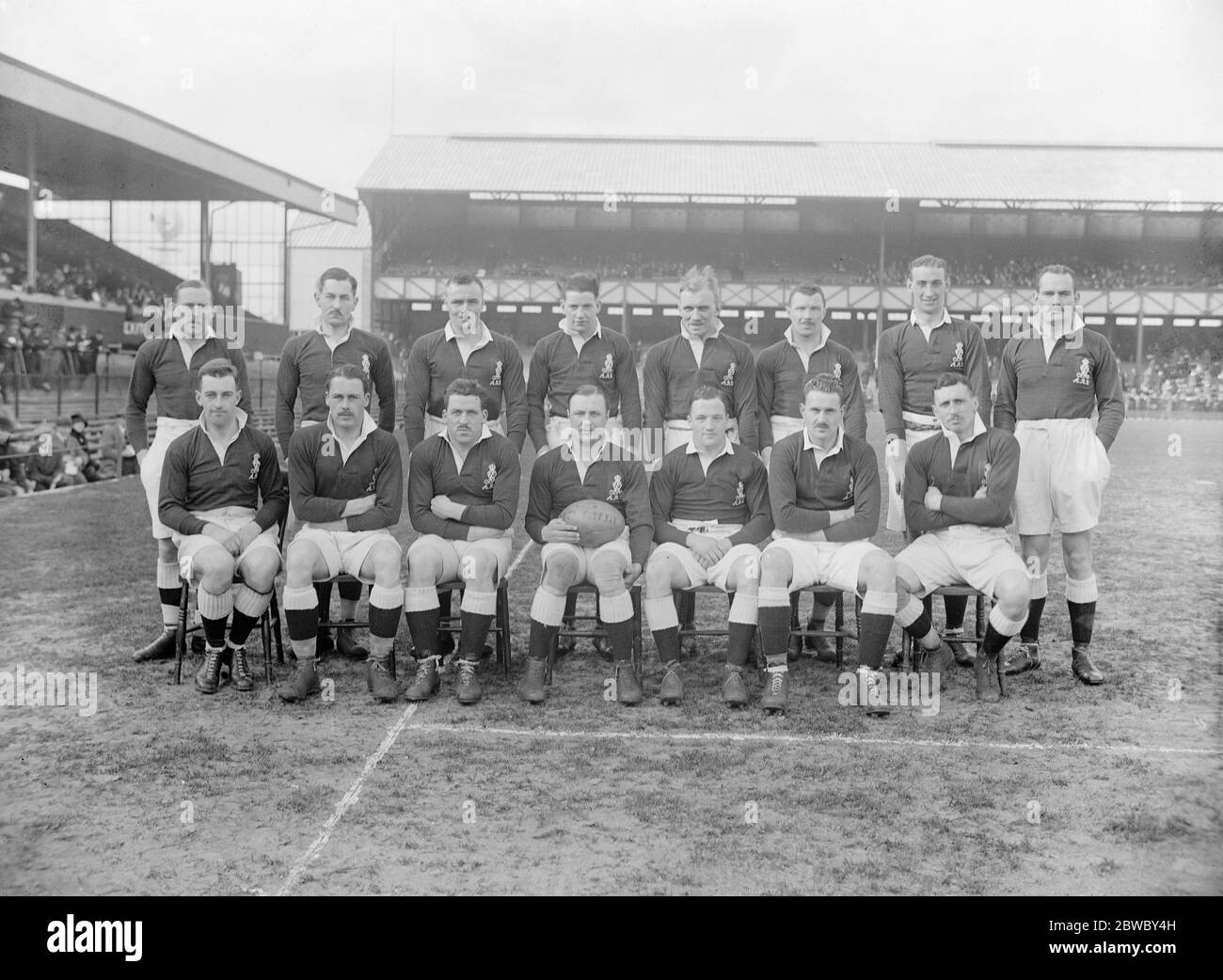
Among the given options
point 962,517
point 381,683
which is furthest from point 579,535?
point 962,517

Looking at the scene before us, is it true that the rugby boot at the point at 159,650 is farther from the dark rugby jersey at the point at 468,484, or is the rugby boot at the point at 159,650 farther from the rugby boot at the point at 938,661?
the rugby boot at the point at 938,661

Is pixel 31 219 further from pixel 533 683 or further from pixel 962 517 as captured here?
pixel 962 517

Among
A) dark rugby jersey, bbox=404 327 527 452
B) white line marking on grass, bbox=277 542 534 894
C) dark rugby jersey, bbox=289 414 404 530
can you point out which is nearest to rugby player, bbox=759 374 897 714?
dark rugby jersey, bbox=404 327 527 452

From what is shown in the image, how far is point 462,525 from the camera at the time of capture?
19.1ft

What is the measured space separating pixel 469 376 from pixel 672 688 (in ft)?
7.34

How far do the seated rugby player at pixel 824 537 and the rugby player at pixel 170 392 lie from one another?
314 centimetres

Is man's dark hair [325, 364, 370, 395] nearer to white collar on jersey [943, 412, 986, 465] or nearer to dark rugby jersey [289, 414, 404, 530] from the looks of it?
dark rugby jersey [289, 414, 404, 530]

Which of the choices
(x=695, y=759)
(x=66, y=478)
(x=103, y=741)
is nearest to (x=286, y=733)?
(x=103, y=741)

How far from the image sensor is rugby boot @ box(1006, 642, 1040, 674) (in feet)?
19.7

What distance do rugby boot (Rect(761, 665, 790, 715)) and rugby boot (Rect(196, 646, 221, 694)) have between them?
2.75 metres

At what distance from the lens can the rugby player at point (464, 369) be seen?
20.8 ft

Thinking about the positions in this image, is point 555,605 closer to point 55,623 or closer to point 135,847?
point 135,847

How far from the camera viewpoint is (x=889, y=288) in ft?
123

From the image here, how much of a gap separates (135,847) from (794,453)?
142 inches
